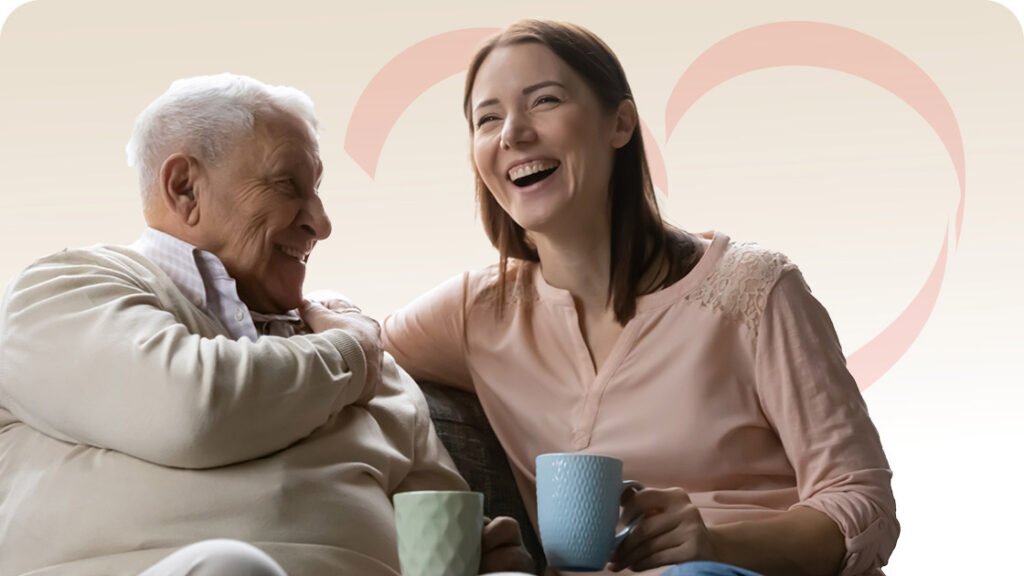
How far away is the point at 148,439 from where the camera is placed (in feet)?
4.63

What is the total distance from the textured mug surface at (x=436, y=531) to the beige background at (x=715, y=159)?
3.44m

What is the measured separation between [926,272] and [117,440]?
14.0ft

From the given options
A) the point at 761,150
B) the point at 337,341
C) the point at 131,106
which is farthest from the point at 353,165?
the point at 337,341

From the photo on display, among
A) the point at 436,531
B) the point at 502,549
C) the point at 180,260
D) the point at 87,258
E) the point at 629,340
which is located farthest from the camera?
the point at 629,340

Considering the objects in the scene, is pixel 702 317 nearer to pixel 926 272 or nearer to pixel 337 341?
pixel 337 341

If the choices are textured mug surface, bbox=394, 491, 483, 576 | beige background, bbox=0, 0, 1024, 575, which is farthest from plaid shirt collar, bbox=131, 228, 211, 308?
beige background, bbox=0, 0, 1024, 575

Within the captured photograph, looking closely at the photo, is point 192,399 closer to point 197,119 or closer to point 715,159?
point 197,119

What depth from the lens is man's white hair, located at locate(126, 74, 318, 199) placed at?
1745 mm

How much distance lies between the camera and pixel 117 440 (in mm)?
1430

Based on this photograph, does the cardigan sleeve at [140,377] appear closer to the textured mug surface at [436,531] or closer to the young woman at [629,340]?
the textured mug surface at [436,531]

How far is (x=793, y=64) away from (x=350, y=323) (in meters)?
3.84

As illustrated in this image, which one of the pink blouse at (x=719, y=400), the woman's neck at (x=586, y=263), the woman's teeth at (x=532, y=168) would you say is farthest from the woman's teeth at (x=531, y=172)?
the pink blouse at (x=719, y=400)

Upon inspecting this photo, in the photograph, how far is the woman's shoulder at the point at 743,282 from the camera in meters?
1.86

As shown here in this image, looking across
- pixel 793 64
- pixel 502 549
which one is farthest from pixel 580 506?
pixel 793 64
